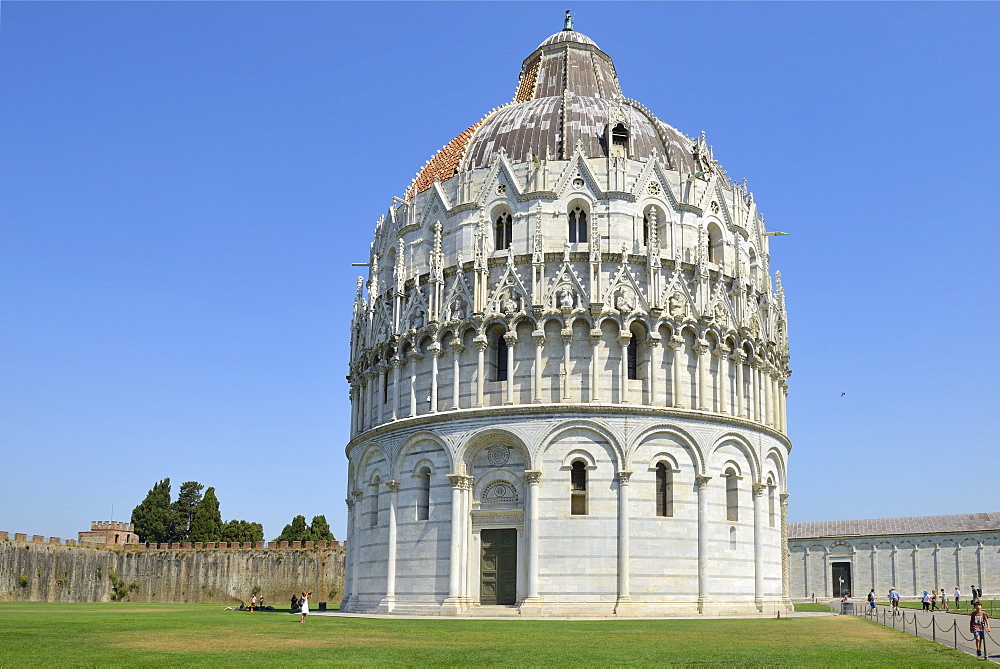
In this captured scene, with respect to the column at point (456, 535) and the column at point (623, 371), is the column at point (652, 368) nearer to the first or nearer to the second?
the column at point (623, 371)

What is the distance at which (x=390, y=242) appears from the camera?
159 ft

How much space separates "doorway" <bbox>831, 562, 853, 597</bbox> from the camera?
78.9m

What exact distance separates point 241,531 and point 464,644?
78.3 metres

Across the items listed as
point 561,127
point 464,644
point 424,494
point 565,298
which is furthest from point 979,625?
point 561,127

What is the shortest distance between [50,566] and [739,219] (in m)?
53.4

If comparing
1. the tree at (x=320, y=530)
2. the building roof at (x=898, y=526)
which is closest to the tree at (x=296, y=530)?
the tree at (x=320, y=530)

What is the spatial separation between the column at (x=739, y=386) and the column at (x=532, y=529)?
9.71 meters

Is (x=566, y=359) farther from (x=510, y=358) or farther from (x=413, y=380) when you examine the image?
(x=413, y=380)

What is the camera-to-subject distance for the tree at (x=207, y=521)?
92375mm

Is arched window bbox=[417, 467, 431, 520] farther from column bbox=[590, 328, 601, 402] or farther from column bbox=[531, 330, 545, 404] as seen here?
column bbox=[590, 328, 601, 402]

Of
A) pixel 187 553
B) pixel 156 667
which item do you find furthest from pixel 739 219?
pixel 187 553

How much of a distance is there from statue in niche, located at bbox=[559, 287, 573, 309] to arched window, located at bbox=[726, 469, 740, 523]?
9.48m

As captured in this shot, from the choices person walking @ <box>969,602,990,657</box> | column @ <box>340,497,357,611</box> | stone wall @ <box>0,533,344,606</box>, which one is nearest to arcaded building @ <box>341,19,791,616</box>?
column @ <box>340,497,357,611</box>

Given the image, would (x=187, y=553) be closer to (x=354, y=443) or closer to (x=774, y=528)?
(x=354, y=443)
